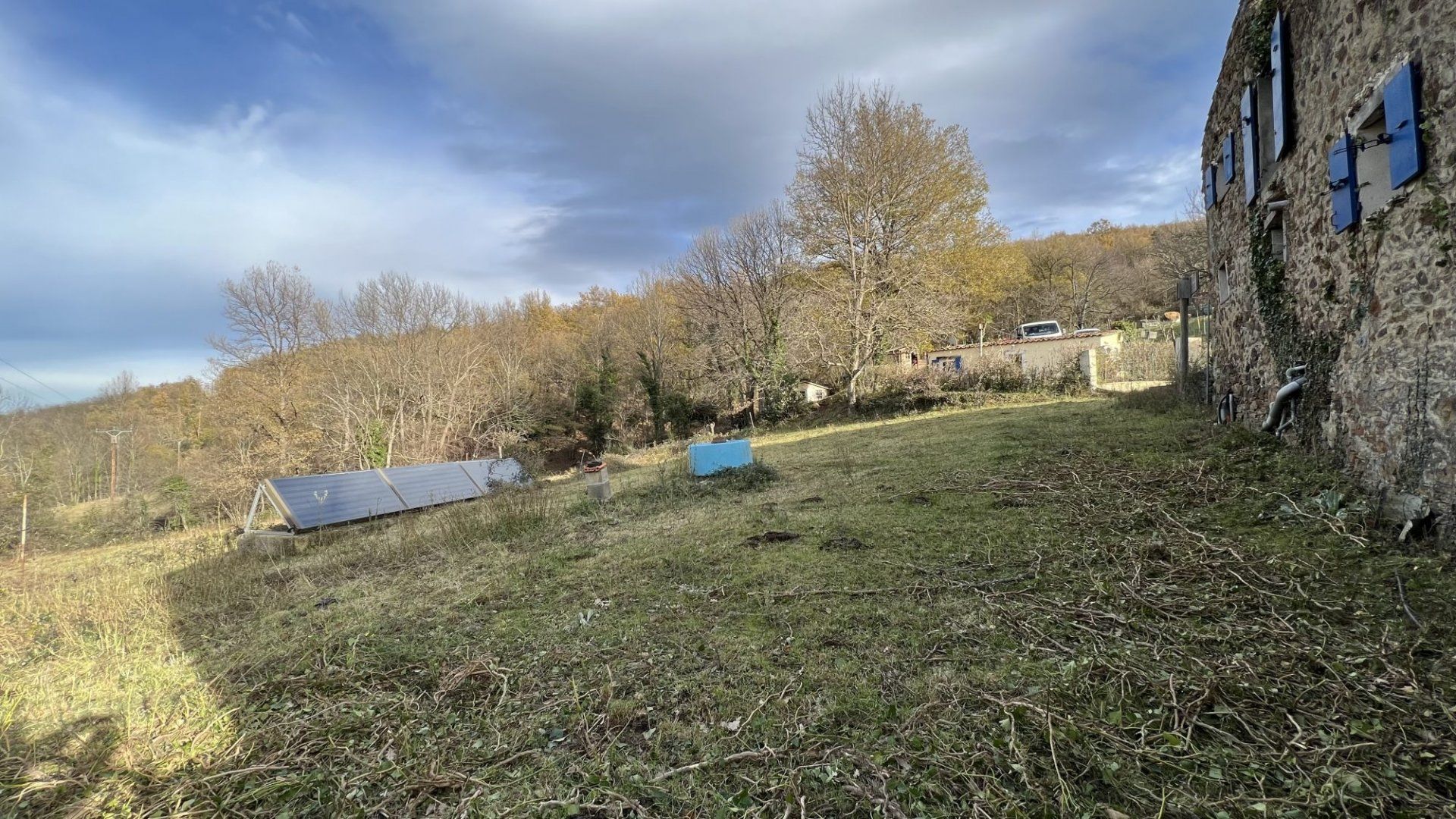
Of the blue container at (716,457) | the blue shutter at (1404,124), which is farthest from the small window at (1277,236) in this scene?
the blue container at (716,457)

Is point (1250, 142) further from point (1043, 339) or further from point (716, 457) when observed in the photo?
point (1043, 339)

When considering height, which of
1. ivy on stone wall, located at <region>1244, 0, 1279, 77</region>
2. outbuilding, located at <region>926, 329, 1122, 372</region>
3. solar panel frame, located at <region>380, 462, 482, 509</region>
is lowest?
solar panel frame, located at <region>380, 462, 482, 509</region>

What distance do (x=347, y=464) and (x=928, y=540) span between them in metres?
22.2

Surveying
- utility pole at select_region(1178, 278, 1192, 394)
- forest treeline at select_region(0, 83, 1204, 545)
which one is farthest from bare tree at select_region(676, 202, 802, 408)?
utility pole at select_region(1178, 278, 1192, 394)

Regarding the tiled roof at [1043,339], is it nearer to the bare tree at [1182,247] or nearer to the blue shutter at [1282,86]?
the bare tree at [1182,247]

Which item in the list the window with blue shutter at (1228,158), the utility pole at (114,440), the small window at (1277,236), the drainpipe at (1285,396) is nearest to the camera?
the drainpipe at (1285,396)

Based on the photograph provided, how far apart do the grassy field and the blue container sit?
3.79m

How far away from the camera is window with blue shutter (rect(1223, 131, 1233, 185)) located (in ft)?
21.8

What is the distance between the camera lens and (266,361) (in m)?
20.4


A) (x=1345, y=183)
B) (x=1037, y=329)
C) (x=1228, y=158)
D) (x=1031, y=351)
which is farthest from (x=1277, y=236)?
(x=1037, y=329)

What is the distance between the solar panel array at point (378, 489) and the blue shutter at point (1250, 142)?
36.7ft

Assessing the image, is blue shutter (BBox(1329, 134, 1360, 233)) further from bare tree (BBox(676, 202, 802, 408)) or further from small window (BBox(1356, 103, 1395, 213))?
bare tree (BBox(676, 202, 802, 408))

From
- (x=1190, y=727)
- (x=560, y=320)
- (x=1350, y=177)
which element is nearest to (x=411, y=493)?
(x=1190, y=727)

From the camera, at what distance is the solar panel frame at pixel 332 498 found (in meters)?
8.45
